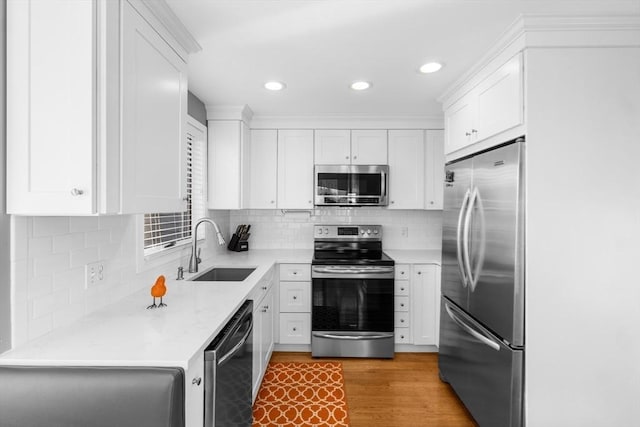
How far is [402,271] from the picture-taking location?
10.8ft

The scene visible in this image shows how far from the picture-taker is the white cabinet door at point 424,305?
10.7 feet

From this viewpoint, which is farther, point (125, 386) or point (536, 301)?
point (536, 301)

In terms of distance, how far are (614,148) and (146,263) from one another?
2621 millimetres

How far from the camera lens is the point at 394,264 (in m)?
3.22

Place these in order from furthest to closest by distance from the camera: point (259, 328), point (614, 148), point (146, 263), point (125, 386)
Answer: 1. point (259, 328)
2. point (146, 263)
3. point (614, 148)
4. point (125, 386)

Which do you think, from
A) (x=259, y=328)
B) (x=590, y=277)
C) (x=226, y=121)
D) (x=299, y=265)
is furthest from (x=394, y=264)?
(x=226, y=121)

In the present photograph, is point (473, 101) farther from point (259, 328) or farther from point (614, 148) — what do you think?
point (259, 328)

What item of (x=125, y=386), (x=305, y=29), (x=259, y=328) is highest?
(x=305, y=29)

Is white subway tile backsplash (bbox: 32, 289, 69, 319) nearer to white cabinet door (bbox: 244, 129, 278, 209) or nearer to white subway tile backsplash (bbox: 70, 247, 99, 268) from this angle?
white subway tile backsplash (bbox: 70, 247, 99, 268)

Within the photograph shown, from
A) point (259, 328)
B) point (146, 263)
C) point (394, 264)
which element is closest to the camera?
point (146, 263)

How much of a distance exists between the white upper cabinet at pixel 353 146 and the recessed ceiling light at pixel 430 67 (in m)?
1.27

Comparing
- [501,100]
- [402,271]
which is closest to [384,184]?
[402,271]

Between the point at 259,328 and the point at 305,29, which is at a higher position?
the point at 305,29

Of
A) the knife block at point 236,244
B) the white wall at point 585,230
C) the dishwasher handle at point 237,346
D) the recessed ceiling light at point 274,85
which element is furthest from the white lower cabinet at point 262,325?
the white wall at point 585,230
